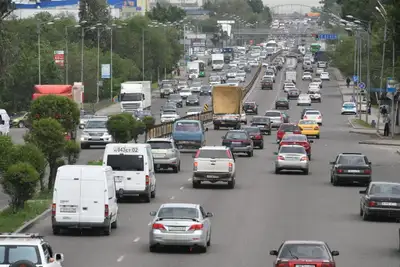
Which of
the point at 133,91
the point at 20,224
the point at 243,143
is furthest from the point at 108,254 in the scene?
the point at 133,91

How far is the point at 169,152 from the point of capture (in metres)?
55.6

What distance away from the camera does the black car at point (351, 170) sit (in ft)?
166

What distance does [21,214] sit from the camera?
37.8m

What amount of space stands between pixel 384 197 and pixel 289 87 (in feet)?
375

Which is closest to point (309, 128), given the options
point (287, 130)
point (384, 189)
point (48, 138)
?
point (287, 130)

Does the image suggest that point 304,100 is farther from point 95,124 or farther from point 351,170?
point 351,170

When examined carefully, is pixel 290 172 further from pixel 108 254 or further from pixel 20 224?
pixel 108 254

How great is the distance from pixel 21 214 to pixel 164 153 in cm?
1807

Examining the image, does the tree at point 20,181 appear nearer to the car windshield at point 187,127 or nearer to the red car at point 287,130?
the car windshield at point 187,127

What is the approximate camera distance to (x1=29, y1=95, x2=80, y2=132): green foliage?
51.6 meters

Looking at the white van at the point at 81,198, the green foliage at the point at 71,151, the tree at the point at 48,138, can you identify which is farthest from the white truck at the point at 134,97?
the white van at the point at 81,198

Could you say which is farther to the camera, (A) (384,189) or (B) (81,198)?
(A) (384,189)

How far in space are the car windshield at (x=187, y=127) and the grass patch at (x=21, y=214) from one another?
25.6 meters

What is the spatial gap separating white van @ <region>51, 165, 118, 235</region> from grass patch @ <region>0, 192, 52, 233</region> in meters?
1.66
